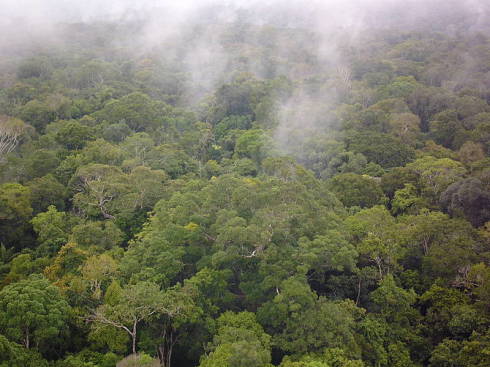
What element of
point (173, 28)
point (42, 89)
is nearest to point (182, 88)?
point (42, 89)

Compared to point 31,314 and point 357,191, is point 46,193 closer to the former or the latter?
point 31,314

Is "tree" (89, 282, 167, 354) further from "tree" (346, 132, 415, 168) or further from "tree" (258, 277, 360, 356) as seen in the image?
Result: "tree" (346, 132, 415, 168)

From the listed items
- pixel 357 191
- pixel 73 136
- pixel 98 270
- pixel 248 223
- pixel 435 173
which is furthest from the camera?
pixel 73 136

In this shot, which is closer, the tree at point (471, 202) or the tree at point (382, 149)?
the tree at point (471, 202)

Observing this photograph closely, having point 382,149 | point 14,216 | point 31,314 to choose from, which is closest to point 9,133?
point 14,216

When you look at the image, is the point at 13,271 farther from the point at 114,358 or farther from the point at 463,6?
the point at 463,6

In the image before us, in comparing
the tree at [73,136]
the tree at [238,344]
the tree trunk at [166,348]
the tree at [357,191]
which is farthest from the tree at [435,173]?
the tree at [73,136]

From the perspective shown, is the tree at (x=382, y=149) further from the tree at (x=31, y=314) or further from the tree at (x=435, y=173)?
the tree at (x=31, y=314)
